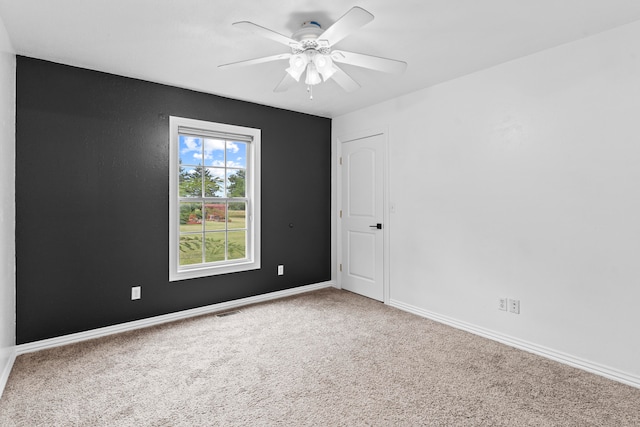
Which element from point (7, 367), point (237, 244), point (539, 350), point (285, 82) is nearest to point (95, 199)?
point (7, 367)

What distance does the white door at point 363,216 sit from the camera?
416 cm

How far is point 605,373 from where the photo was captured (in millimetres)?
2393

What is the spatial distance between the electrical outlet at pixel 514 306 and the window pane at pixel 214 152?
3.23 metres

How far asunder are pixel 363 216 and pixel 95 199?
2893 millimetres

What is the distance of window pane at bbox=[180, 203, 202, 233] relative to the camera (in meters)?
3.67

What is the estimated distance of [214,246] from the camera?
12.8 ft

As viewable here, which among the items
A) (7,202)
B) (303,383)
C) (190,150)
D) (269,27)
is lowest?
(303,383)

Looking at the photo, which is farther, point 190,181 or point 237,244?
point 237,244

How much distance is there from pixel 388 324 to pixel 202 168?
2.58 m

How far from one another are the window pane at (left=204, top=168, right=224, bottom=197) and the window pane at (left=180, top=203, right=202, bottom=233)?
0.19m

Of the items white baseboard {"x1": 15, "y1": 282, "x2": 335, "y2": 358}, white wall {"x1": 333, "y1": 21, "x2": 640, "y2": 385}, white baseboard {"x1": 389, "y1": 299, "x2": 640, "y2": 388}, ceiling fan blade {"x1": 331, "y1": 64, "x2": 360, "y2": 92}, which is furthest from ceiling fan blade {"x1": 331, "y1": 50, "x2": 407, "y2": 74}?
white baseboard {"x1": 15, "y1": 282, "x2": 335, "y2": 358}

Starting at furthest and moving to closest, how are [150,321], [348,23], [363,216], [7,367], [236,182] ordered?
1. [363,216]
2. [236,182]
3. [150,321]
4. [7,367]
5. [348,23]

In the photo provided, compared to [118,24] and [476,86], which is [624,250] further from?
[118,24]

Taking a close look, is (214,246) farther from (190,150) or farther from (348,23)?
(348,23)
